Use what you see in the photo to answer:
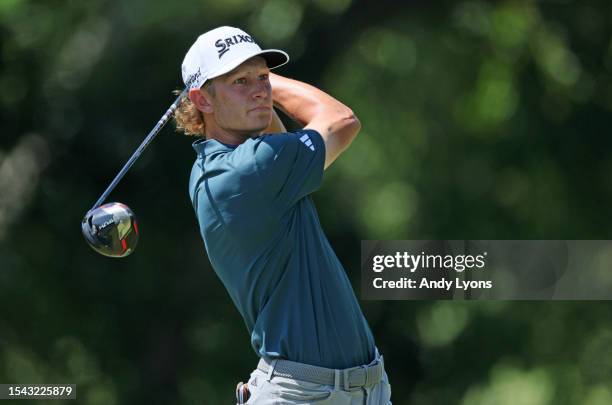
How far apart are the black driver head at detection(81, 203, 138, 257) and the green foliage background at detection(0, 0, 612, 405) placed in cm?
195

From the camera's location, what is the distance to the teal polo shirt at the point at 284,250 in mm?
1803

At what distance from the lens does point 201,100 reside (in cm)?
196

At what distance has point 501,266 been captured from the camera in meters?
3.97

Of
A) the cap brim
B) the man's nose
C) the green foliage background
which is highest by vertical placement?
the cap brim

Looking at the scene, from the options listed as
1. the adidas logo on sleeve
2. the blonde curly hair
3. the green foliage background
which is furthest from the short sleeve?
the green foliage background

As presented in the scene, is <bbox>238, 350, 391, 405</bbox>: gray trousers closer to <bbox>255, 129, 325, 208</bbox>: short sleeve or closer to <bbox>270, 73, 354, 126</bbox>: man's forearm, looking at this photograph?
<bbox>255, 129, 325, 208</bbox>: short sleeve

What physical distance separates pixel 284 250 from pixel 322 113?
0.28m

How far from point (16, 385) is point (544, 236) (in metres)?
2.12

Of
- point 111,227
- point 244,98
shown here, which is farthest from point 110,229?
point 244,98

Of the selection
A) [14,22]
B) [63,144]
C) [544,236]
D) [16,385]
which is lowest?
[16,385]

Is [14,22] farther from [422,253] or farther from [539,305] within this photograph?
[539,305]

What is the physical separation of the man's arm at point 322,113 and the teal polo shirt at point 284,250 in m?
0.04

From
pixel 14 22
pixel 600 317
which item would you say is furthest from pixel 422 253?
pixel 14 22

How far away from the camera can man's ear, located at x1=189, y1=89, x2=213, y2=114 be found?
1.95 meters
